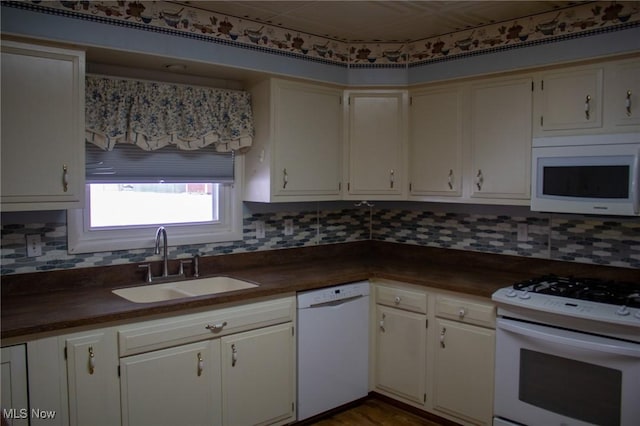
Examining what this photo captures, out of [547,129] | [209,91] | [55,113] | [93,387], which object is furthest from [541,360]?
[55,113]

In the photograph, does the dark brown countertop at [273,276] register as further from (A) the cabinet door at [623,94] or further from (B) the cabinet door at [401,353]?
(A) the cabinet door at [623,94]

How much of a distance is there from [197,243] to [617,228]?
238cm

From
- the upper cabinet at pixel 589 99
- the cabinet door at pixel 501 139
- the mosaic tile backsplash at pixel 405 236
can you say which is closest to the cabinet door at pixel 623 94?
the upper cabinet at pixel 589 99

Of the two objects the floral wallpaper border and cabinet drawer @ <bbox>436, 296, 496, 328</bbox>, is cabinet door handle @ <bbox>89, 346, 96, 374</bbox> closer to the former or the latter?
the floral wallpaper border

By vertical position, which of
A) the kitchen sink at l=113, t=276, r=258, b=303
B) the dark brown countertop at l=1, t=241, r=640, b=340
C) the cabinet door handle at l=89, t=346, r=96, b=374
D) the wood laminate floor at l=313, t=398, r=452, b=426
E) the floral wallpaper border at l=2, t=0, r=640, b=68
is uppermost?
the floral wallpaper border at l=2, t=0, r=640, b=68

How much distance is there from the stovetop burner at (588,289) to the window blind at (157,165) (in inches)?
73.5

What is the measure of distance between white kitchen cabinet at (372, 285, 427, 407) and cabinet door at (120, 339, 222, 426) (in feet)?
3.58

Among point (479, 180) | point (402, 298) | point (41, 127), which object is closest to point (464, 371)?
point (402, 298)

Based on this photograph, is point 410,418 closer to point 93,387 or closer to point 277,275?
point 277,275

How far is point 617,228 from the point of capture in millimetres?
2844

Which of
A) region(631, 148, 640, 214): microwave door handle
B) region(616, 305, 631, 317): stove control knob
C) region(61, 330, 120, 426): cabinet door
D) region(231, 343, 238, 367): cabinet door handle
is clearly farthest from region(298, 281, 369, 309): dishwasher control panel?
region(631, 148, 640, 214): microwave door handle

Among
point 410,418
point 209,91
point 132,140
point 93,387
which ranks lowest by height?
point 410,418

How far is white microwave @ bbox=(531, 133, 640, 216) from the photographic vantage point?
2473 mm

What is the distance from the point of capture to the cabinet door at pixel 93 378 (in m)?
2.15
